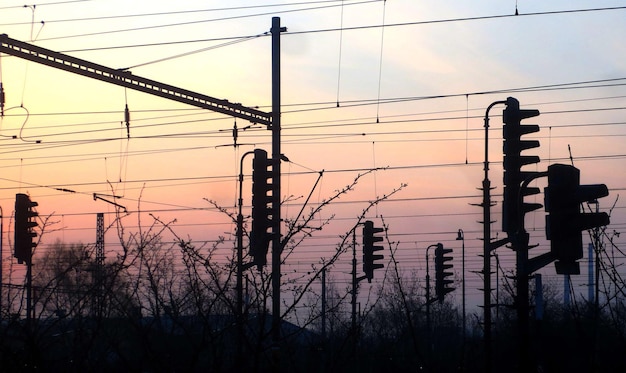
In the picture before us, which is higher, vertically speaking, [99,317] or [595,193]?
[595,193]

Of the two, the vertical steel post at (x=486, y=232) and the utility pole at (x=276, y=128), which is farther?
the vertical steel post at (x=486, y=232)

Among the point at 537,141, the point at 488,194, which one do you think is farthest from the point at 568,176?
the point at 488,194

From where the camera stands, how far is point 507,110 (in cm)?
1266

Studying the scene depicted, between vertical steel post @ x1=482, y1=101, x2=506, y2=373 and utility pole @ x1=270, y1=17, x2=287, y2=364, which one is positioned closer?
utility pole @ x1=270, y1=17, x2=287, y2=364

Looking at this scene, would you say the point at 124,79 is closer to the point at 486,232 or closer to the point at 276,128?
the point at 276,128

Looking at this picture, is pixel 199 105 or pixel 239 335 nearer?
pixel 239 335

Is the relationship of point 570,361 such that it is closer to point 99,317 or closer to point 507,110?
point 507,110

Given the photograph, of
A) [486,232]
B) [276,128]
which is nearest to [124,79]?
[276,128]

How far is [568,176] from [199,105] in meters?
11.2

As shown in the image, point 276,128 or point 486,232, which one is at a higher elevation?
point 276,128

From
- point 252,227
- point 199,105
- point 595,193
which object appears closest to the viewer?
point 595,193

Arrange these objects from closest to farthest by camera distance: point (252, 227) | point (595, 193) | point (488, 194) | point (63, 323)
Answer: point (63, 323) < point (595, 193) < point (252, 227) < point (488, 194)

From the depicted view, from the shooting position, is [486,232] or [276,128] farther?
[486,232]

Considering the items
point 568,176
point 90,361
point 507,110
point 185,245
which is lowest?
point 90,361
